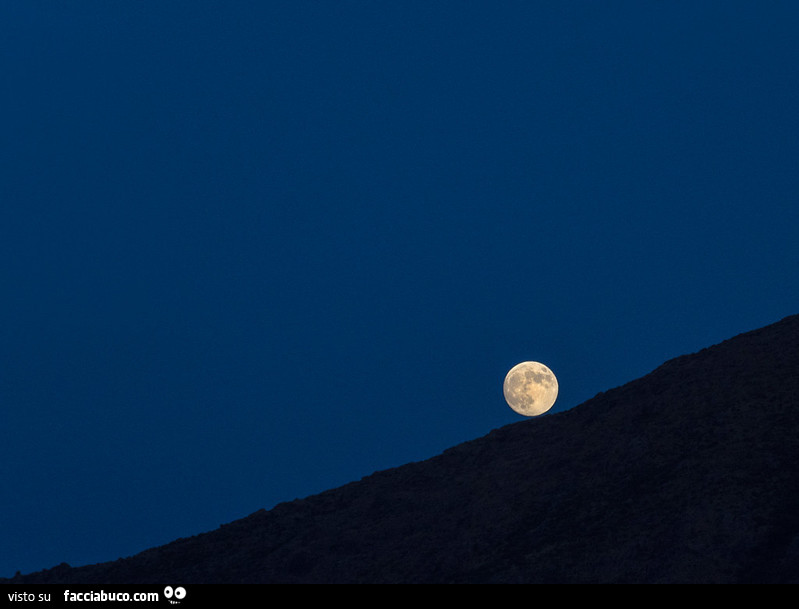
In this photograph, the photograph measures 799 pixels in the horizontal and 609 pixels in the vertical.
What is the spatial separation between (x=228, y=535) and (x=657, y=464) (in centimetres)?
1849

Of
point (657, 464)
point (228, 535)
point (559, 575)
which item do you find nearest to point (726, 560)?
point (559, 575)

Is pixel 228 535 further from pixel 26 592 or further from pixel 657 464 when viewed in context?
pixel 657 464

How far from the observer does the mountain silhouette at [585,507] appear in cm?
2259

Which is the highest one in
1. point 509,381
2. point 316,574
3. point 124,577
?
point 509,381

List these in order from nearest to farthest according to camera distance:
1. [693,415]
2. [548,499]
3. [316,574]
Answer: [316,574] → [548,499] → [693,415]

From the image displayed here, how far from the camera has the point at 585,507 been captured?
26.7 m

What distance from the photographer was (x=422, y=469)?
35594 millimetres

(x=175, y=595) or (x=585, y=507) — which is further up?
(x=175, y=595)

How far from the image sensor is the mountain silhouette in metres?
22.6

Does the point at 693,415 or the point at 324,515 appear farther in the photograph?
the point at 324,515

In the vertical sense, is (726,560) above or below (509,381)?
below

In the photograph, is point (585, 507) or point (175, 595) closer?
point (175, 595)

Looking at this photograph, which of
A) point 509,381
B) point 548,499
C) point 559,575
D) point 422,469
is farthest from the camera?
point 509,381

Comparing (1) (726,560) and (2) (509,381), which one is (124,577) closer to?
(1) (726,560)
